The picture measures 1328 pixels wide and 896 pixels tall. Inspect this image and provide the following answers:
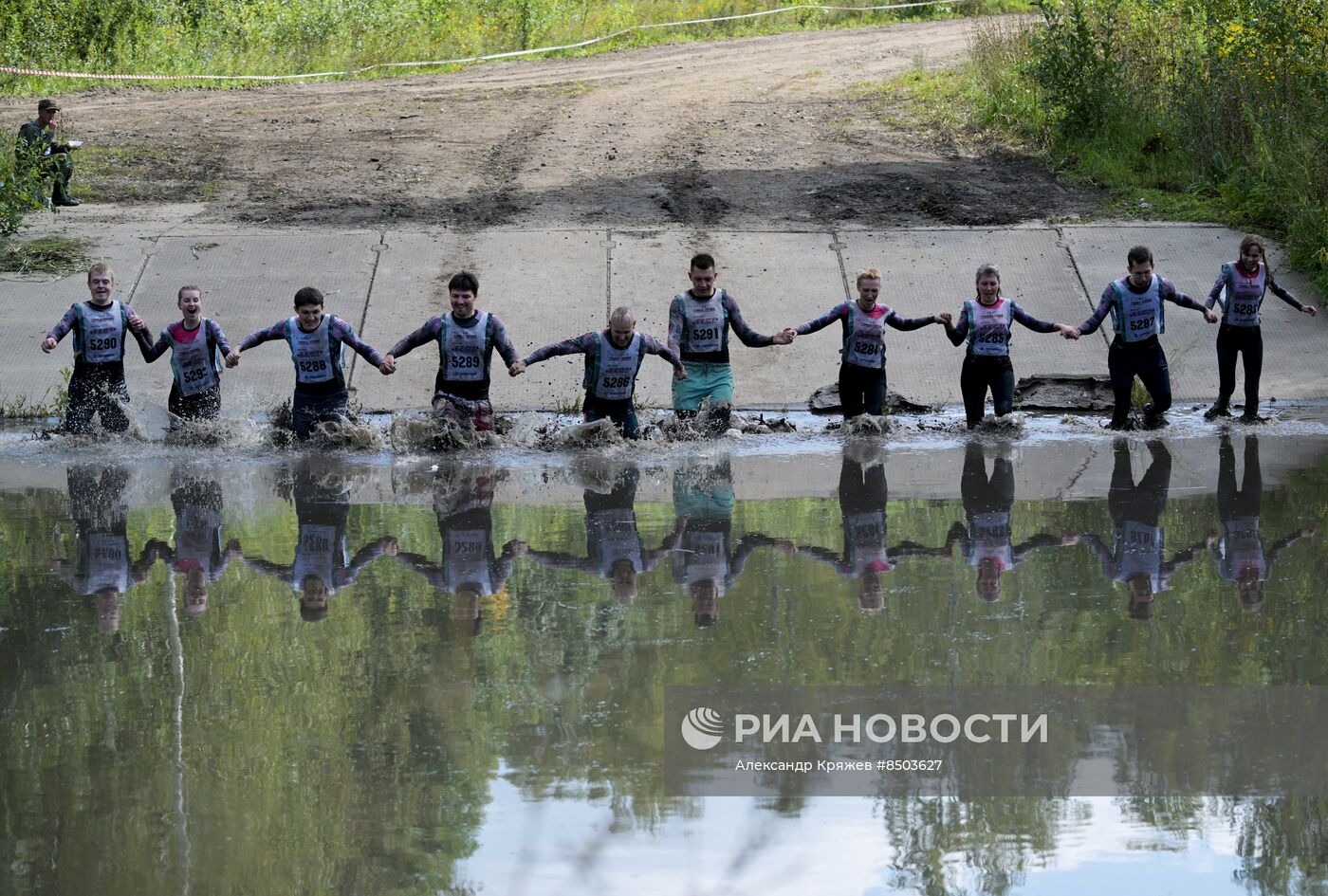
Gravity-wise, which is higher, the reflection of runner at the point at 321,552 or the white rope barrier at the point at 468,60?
the white rope barrier at the point at 468,60

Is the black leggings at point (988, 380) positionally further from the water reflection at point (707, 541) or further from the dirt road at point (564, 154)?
the dirt road at point (564, 154)

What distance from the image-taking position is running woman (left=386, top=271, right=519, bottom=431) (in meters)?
13.5

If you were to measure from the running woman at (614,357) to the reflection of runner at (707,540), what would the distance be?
1.10 metres

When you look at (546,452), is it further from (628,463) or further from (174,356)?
(174,356)

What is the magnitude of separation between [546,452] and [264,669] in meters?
6.12

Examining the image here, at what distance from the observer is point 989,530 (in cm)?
1065

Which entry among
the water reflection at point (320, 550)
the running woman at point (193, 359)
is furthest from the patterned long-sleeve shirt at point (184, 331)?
the water reflection at point (320, 550)

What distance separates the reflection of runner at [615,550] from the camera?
956 centimetres

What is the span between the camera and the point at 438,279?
17891 millimetres

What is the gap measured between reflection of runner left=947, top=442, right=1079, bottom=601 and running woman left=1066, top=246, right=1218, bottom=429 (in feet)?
6.06

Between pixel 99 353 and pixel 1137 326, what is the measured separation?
9.23 metres

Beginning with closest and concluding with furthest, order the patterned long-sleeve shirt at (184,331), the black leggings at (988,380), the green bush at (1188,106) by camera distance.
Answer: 1. the patterned long-sleeve shirt at (184,331)
2. the black leggings at (988,380)
3. the green bush at (1188,106)

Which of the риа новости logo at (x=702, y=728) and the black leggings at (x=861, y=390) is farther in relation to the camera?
the black leggings at (x=861, y=390)

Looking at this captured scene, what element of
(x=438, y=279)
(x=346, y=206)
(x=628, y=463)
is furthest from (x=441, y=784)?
(x=346, y=206)
